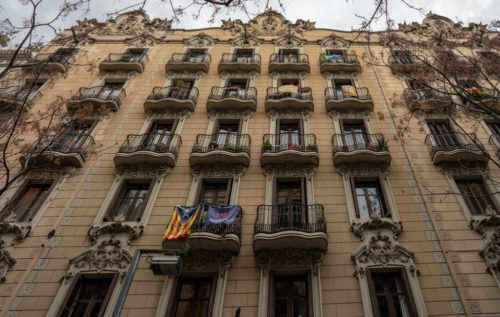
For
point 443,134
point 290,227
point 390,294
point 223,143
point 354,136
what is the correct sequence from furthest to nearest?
point 223,143, point 354,136, point 443,134, point 290,227, point 390,294

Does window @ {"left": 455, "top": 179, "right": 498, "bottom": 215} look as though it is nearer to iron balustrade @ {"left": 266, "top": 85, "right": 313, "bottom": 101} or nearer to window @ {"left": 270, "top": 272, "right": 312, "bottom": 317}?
window @ {"left": 270, "top": 272, "right": 312, "bottom": 317}

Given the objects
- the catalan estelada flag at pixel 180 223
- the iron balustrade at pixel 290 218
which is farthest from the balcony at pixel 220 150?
the catalan estelada flag at pixel 180 223

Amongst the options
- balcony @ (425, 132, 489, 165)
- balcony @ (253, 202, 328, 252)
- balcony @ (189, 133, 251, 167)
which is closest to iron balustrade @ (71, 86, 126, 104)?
balcony @ (189, 133, 251, 167)

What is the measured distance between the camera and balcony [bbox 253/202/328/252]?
31.2 ft

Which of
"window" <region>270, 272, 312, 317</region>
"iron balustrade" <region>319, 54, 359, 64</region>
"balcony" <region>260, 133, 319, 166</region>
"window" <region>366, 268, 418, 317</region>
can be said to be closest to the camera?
"window" <region>366, 268, 418, 317</region>

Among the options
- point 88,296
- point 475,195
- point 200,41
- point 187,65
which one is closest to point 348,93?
point 475,195

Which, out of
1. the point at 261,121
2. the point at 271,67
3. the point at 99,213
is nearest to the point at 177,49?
the point at 271,67

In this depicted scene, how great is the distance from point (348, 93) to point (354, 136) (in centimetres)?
308

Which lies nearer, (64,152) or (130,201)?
(130,201)

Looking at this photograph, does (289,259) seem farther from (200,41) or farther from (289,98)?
(200,41)

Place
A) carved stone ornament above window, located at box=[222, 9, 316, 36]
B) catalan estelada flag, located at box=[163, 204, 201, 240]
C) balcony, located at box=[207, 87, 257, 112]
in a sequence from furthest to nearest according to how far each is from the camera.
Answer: carved stone ornament above window, located at box=[222, 9, 316, 36] → balcony, located at box=[207, 87, 257, 112] → catalan estelada flag, located at box=[163, 204, 201, 240]

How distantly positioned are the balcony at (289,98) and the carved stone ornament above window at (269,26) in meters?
7.68

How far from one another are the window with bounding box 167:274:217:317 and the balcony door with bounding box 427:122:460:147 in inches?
426

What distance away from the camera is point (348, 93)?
15930 millimetres
